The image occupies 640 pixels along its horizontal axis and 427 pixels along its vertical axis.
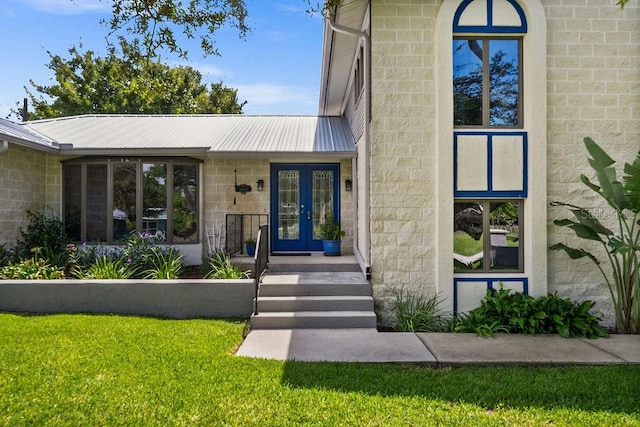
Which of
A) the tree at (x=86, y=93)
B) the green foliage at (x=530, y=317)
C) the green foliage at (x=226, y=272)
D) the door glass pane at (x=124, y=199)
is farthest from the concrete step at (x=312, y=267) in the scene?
the tree at (x=86, y=93)

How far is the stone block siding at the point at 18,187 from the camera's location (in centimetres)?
905

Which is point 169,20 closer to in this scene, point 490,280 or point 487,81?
point 487,81

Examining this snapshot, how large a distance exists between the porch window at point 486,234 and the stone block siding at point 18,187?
9369 millimetres

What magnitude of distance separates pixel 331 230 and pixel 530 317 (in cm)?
467

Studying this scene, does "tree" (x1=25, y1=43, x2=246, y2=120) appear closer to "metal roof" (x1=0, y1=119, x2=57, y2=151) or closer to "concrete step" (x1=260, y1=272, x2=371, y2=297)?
"metal roof" (x1=0, y1=119, x2=57, y2=151)

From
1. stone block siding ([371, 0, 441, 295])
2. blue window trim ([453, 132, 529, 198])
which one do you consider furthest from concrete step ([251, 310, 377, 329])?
blue window trim ([453, 132, 529, 198])

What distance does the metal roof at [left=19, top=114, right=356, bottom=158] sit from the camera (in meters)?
9.42

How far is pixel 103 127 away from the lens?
11.4 metres

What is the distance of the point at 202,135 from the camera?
1080 cm

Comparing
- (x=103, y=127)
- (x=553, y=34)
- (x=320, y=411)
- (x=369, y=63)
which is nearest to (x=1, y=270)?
(x=103, y=127)

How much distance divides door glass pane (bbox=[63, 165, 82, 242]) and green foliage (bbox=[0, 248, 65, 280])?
79.5 inches

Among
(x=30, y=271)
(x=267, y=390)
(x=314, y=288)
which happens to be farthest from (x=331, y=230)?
(x=30, y=271)

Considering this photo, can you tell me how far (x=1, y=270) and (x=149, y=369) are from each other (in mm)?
5258

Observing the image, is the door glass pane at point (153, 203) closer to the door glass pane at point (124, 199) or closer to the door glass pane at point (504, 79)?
the door glass pane at point (124, 199)
